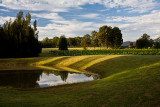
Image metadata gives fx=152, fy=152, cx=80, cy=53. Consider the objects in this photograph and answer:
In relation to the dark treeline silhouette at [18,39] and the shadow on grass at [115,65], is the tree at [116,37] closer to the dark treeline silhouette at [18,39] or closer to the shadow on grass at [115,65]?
the dark treeline silhouette at [18,39]

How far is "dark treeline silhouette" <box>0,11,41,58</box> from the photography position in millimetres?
34969

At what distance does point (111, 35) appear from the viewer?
8062 centimetres

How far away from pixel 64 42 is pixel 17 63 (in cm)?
3770

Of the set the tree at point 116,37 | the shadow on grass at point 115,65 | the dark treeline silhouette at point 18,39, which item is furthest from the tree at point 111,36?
the shadow on grass at point 115,65

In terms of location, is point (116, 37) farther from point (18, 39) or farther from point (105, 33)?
point (18, 39)

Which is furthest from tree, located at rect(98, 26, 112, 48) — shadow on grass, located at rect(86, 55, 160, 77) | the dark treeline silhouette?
shadow on grass, located at rect(86, 55, 160, 77)

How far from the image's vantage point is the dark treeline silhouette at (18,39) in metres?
35.0

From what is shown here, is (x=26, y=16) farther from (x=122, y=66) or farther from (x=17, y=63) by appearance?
(x=122, y=66)

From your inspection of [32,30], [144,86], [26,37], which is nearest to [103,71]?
[144,86]

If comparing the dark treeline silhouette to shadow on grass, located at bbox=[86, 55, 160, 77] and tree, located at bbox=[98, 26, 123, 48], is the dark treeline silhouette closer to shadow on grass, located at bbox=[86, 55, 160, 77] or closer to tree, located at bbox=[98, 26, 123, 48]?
shadow on grass, located at bbox=[86, 55, 160, 77]

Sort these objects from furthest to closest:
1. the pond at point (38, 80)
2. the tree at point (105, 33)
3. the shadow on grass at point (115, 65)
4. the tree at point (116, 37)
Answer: the tree at point (105, 33), the tree at point (116, 37), the shadow on grass at point (115, 65), the pond at point (38, 80)

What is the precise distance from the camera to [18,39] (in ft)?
119

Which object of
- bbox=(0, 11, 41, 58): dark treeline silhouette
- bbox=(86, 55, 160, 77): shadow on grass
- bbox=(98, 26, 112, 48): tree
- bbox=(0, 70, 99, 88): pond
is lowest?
bbox=(0, 70, 99, 88): pond

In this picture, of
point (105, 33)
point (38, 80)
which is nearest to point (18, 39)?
point (38, 80)
